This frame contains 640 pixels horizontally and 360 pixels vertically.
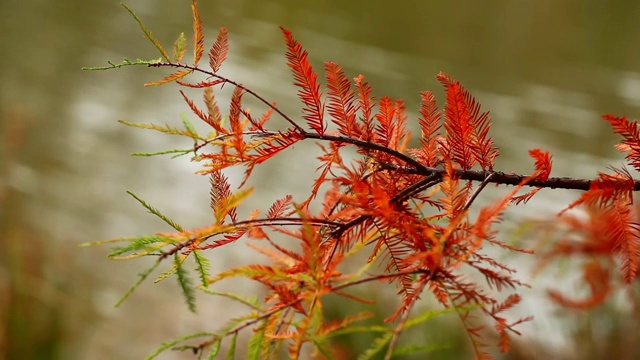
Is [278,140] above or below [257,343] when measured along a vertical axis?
above

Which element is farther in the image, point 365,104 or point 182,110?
A: point 182,110

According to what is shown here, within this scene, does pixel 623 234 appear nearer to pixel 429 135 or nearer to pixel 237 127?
pixel 429 135

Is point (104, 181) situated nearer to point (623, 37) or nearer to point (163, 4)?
point (163, 4)

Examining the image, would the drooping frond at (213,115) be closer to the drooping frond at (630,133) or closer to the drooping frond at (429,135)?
the drooping frond at (429,135)

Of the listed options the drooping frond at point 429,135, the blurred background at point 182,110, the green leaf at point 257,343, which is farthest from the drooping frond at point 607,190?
the blurred background at point 182,110

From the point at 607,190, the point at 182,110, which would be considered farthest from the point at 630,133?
the point at 182,110

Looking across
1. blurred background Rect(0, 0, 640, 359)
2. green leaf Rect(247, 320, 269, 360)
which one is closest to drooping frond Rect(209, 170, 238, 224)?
green leaf Rect(247, 320, 269, 360)

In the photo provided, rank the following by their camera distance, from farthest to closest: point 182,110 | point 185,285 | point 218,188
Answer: point 182,110, point 218,188, point 185,285
